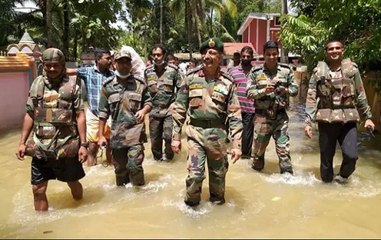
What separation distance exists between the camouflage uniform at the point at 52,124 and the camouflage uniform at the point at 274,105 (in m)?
2.49

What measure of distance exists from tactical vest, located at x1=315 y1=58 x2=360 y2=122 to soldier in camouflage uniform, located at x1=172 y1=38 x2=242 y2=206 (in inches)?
58.6

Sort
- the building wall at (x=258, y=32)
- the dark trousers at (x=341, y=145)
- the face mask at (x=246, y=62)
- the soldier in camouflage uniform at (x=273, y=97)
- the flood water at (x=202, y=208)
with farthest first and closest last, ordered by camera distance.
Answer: the building wall at (x=258, y=32) < the face mask at (x=246, y=62) < the soldier in camouflage uniform at (x=273, y=97) < the dark trousers at (x=341, y=145) < the flood water at (x=202, y=208)

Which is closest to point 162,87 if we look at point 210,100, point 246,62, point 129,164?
point 246,62

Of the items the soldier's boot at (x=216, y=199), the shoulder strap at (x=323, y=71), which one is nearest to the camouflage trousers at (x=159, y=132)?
the soldier's boot at (x=216, y=199)

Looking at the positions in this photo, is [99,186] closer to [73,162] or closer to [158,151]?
[73,162]

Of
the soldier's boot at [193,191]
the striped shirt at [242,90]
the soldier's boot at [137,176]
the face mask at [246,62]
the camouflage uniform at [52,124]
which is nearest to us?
the camouflage uniform at [52,124]

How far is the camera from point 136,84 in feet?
17.6

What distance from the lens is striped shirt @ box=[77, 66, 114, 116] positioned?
20.8 ft

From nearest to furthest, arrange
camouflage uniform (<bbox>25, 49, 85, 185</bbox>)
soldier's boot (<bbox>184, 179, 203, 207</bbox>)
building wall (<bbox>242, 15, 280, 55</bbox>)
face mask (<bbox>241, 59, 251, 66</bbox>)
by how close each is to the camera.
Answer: camouflage uniform (<bbox>25, 49, 85, 185</bbox>), soldier's boot (<bbox>184, 179, 203, 207</bbox>), face mask (<bbox>241, 59, 251, 66</bbox>), building wall (<bbox>242, 15, 280, 55</bbox>)

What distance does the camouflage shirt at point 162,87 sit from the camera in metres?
6.98

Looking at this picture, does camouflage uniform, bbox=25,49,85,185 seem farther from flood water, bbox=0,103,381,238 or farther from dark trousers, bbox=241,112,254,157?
→ dark trousers, bbox=241,112,254,157

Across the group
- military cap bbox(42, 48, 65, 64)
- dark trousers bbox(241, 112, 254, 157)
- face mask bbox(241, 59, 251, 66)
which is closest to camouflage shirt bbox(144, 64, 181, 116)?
face mask bbox(241, 59, 251, 66)

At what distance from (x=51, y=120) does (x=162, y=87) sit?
2781 millimetres

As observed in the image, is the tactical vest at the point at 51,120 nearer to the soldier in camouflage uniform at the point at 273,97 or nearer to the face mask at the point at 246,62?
the soldier in camouflage uniform at the point at 273,97
